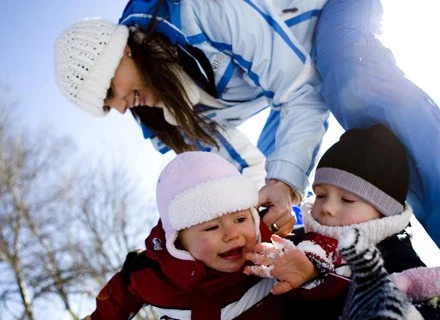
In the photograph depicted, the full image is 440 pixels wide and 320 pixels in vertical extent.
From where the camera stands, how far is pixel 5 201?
738cm

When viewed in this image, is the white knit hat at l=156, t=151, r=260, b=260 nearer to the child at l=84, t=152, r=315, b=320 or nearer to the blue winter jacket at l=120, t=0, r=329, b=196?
the child at l=84, t=152, r=315, b=320

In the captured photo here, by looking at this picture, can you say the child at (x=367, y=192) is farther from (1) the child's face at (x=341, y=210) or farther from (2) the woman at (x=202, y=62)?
(2) the woman at (x=202, y=62)

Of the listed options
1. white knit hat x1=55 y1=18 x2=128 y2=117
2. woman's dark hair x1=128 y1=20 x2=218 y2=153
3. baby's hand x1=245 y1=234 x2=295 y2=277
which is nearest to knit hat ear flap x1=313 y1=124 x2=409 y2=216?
baby's hand x1=245 y1=234 x2=295 y2=277

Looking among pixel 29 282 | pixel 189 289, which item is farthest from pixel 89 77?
pixel 29 282

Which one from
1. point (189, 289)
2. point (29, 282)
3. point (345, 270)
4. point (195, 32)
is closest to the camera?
point (345, 270)

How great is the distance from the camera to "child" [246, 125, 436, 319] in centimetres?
131

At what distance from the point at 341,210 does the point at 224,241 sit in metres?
0.34

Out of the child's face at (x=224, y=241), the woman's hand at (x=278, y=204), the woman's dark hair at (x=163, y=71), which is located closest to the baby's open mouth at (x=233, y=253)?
the child's face at (x=224, y=241)

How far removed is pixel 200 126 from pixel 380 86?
70 centimetres

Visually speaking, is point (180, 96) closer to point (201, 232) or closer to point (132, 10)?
point (132, 10)

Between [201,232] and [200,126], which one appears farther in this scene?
[200,126]

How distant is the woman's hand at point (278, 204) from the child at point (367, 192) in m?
0.06

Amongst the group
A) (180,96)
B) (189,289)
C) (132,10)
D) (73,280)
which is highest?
(132,10)

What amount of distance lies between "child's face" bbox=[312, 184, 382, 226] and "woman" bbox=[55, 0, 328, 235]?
0.65 ft
